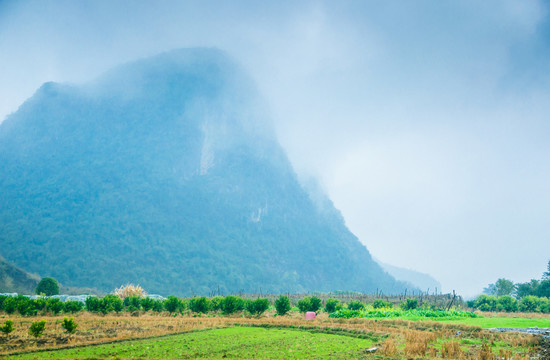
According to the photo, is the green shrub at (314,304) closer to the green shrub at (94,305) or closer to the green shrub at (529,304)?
the green shrub at (94,305)

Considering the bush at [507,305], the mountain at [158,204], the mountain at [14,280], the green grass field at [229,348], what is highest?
the mountain at [158,204]

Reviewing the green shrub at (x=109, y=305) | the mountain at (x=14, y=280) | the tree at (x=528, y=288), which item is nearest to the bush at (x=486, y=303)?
the tree at (x=528, y=288)

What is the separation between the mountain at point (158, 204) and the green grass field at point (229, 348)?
9529cm

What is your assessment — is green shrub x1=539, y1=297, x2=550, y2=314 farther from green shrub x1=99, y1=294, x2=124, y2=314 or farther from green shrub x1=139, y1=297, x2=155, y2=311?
green shrub x1=99, y1=294, x2=124, y2=314

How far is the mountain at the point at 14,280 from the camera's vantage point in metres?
71.6

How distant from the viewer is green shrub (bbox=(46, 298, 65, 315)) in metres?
29.0

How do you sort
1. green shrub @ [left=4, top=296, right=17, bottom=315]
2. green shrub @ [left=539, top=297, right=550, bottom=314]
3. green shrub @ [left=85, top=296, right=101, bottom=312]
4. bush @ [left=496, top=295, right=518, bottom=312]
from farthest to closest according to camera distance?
1. bush @ [left=496, top=295, right=518, bottom=312]
2. green shrub @ [left=539, top=297, right=550, bottom=314]
3. green shrub @ [left=85, top=296, right=101, bottom=312]
4. green shrub @ [left=4, top=296, right=17, bottom=315]

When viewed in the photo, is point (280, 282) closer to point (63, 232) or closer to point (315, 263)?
point (315, 263)

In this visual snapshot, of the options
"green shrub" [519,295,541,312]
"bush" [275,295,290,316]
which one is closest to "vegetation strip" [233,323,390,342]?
"bush" [275,295,290,316]

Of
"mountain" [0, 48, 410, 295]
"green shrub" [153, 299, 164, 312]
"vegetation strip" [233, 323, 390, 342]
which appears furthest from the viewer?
"mountain" [0, 48, 410, 295]

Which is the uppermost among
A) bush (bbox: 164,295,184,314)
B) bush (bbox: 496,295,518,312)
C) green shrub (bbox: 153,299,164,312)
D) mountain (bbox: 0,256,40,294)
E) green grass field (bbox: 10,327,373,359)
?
bush (bbox: 496,295,518,312)

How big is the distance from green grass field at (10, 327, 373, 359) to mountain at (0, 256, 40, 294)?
229ft

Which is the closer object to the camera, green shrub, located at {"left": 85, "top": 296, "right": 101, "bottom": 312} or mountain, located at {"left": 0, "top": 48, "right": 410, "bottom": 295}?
green shrub, located at {"left": 85, "top": 296, "right": 101, "bottom": 312}

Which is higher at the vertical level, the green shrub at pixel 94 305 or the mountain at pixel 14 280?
the green shrub at pixel 94 305
